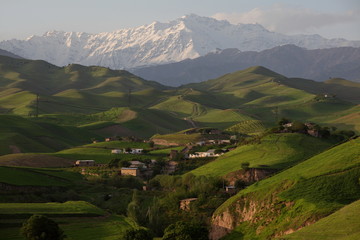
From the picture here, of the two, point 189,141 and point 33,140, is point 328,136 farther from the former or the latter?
point 33,140

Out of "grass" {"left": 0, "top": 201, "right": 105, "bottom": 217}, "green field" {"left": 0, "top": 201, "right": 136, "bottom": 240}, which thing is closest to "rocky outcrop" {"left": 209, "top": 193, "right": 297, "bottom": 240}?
"green field" {"left": 0, "top": 201, "right": 136, "bottom": 240}

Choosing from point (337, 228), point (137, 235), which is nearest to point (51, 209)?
point (137, 235)

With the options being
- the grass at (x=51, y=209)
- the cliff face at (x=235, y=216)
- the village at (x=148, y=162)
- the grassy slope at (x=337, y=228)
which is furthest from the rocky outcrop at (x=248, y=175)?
the grassy slope at (x=337, y=228)

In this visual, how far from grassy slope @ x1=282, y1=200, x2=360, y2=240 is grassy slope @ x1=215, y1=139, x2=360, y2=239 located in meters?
4.95

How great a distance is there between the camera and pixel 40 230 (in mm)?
59469

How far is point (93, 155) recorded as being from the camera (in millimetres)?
154375

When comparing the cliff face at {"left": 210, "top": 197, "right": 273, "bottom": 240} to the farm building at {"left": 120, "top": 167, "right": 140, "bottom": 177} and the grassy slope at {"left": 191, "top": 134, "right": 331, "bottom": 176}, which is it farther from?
the farm building at {"left": 120, "top": 167, "right": 140, "bottom": 177}

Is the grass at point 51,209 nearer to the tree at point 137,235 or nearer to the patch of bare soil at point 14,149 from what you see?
the tree at point 137,235

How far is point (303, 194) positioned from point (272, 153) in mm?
45094

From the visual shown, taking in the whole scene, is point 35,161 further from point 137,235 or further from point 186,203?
point 137,235

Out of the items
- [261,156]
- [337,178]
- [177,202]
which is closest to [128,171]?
[261,156]

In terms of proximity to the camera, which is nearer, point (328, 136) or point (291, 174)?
point (291, 174)

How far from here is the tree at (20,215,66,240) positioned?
59.2 m

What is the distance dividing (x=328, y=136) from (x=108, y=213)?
54.7 metres
